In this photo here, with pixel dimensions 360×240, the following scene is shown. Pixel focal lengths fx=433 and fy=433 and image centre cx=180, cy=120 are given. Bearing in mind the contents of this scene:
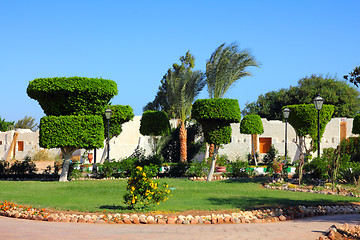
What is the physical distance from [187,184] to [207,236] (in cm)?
922

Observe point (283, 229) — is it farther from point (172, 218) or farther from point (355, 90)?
point (355, 90)

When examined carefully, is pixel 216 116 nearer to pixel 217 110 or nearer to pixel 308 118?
pixel 217 110

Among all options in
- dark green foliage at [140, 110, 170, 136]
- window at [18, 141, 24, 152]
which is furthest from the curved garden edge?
window at [18, 141, 24, 152]

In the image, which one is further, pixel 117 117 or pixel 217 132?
pixel 117 117

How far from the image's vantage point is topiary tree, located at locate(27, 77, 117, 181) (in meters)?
17.6

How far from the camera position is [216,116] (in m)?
17.5

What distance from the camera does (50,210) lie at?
954 centimetres

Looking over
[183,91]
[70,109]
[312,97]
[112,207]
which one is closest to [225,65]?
[183,91]

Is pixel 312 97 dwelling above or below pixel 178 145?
above

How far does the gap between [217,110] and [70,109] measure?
623 cm

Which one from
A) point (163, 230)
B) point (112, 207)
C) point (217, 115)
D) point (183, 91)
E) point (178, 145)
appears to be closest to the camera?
point (163, 230)

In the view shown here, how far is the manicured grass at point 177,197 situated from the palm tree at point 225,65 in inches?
376

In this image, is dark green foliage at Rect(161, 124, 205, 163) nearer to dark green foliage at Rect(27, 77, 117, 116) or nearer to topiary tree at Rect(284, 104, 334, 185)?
topiary tree at Rect(284, 104, 334, 185)

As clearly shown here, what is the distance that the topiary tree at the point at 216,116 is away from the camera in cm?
1752
